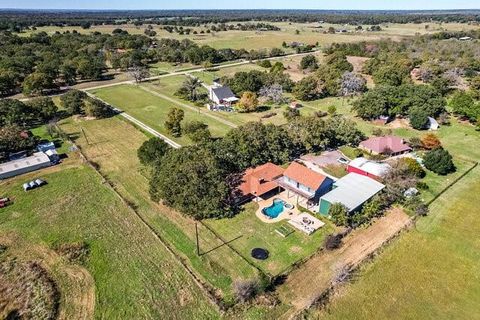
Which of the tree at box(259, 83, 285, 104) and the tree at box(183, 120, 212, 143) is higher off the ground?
the tree at box(183, 120, 212, 143)

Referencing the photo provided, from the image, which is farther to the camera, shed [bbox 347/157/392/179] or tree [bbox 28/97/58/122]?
tree [bbox 28/97/58/122]

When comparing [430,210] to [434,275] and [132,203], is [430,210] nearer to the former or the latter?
[434,275]

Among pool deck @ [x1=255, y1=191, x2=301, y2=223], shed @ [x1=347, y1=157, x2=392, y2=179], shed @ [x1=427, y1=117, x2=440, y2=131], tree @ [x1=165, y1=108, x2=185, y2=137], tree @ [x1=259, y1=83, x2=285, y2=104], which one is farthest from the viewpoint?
tree @ [x1=259, y1=83, x2=285, y2=104]

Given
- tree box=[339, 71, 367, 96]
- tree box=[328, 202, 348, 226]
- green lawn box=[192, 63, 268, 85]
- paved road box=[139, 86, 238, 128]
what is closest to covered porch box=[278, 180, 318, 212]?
tree box=[328, 202, 348, 226]

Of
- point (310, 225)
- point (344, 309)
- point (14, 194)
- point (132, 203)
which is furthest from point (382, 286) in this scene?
point (14, 194)

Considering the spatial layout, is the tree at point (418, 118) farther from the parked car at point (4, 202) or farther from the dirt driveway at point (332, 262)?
the parked car at point (4, 202)

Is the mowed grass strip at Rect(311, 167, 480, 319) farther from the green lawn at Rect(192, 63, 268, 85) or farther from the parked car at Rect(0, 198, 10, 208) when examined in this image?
the green lawn at Rect(192, 63, 268, 85)
